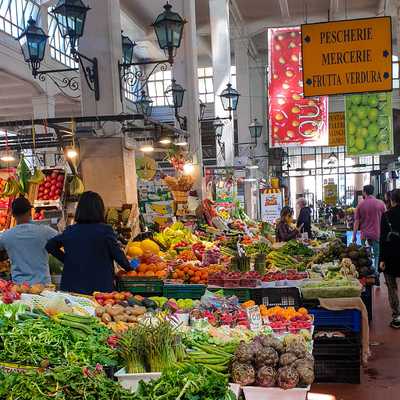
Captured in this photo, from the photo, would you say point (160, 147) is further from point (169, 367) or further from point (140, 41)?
point (140, 41)

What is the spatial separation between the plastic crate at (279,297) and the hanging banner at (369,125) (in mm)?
Answer: 5820

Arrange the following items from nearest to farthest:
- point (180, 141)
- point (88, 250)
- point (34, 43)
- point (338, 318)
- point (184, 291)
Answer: point (88, 250) → point (338, 318) → point (184, 291) → point (34, 43) → point (180, 141)

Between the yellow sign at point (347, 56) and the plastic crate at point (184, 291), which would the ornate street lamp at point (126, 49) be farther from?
the plastic crate at point (184, 291)

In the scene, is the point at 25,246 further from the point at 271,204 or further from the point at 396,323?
the point at 271,204

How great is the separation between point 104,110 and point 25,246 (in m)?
3.35

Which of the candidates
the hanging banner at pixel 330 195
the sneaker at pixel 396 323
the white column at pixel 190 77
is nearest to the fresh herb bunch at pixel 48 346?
the sneaker at pixel 396 323

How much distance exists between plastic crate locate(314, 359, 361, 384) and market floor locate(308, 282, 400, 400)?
0.22ft

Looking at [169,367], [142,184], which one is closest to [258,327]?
[169,367]

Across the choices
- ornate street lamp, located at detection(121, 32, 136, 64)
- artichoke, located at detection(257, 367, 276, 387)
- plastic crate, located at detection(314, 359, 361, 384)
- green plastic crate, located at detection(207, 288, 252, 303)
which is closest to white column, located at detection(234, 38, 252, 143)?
ornate street lamp, located at detection(121, 32, 136, 64)

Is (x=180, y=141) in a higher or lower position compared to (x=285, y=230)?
higher

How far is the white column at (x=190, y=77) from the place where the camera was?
12922 mm

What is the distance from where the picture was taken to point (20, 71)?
16016 mm

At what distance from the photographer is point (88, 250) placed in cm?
501

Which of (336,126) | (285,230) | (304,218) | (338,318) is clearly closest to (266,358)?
(338,318)
